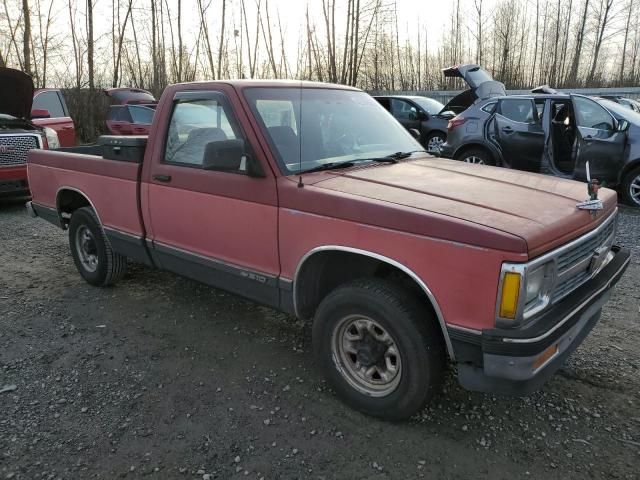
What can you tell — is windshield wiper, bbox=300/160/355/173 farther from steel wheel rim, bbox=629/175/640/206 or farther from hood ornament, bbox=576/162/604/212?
steel wheel rim, bbox=629/175/640/206

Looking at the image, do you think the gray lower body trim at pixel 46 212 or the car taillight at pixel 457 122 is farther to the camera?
the car taillight at pixel 457 122

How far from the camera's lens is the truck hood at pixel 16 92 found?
8445mm

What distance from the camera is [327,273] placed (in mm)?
3213

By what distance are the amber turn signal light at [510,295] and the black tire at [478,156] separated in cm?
715

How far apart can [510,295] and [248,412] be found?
167cm

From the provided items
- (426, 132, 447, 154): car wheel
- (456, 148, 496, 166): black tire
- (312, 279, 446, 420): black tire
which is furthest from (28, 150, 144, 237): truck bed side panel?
(426, 132, 447, 154): car wheel

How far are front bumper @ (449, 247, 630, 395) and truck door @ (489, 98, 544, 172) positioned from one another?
6323 millimetres

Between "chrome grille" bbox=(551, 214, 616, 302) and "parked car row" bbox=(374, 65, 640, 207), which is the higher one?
"parked car row" bbox=(374, 65, 640, 207)

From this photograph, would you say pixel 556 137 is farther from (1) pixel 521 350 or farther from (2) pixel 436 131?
(1) pixel 521 350

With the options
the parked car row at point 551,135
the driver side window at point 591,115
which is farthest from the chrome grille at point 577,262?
the driver side window at point 591,115

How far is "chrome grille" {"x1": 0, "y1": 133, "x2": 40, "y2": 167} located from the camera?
792 cm

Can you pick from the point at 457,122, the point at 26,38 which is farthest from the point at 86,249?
the point at 26,38

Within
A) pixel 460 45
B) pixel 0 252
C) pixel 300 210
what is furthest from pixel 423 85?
pixel 300 210

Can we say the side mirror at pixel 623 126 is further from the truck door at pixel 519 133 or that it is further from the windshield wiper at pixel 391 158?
the windshield wiper at pixel 391 158
